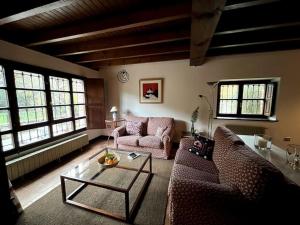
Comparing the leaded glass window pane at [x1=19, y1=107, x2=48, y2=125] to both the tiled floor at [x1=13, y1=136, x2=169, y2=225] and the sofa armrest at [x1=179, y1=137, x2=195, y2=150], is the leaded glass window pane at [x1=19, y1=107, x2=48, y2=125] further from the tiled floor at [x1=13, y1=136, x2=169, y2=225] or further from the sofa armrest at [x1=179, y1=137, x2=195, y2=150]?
the sofa armrest at [x1=179, y1=137, x2=195, y2=150]

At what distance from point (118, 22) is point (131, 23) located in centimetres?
20

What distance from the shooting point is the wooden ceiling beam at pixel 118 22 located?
158cm

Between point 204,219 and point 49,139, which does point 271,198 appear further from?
point 49,139

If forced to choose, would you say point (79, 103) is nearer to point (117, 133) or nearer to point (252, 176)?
point (117, 133)

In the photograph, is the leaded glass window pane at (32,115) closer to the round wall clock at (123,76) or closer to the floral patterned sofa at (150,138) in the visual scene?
the floral patterned sofa at (150,138)

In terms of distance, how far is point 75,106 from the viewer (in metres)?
3.82

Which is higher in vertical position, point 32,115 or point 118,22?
point 118,22

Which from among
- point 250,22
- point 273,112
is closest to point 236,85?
point 273,112

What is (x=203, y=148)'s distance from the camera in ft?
7.27

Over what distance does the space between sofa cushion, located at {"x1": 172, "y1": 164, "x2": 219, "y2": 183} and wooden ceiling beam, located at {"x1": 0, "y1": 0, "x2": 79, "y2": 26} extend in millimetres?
2138

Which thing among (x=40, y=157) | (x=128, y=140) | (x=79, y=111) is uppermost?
(x=79, y=111)

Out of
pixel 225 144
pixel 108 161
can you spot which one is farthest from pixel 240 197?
pixel 108 161

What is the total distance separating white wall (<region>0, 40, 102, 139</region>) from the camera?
227 cm

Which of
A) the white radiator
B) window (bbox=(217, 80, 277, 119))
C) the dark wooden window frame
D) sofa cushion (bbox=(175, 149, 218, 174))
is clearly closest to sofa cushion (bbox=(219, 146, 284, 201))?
sofa cushion (bbox=(175, 149, 218, 174))
